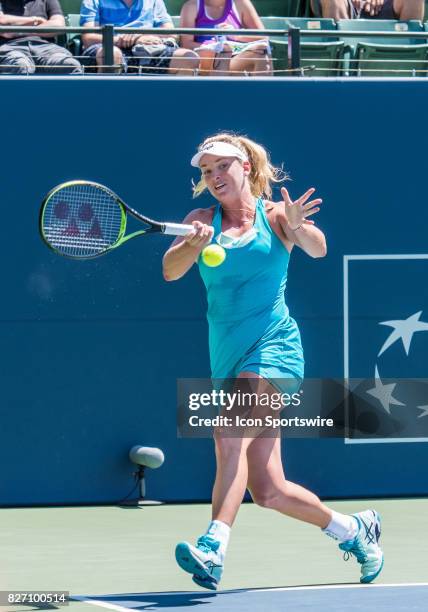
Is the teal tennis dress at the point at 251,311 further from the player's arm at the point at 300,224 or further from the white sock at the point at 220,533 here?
the white sock at the point at 220,533

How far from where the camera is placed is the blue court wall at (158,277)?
710cm

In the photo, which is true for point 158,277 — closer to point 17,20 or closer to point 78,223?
point 78,223

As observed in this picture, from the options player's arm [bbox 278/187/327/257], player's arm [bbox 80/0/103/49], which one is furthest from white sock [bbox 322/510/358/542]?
player's arm [bbox 80/0/103/49]

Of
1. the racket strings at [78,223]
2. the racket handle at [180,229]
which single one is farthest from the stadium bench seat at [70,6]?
the racket handle at [180,229]

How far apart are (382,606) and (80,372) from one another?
280 centimetres

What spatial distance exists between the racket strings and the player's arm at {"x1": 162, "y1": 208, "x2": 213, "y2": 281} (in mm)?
383

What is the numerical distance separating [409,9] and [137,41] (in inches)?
93.2

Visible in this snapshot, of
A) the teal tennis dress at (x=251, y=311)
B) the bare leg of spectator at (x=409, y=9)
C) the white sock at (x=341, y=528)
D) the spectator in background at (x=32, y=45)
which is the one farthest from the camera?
the bare leg of spectator at (x=409, y=9)

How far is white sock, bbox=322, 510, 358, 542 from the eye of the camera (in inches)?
211

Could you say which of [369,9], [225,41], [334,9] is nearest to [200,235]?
[225,41]

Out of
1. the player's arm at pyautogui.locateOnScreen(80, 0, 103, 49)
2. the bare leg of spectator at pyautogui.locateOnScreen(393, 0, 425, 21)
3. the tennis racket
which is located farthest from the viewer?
the bare leg of spectator at pyautogui.locateOnScreen(393, 0, 425, 21)

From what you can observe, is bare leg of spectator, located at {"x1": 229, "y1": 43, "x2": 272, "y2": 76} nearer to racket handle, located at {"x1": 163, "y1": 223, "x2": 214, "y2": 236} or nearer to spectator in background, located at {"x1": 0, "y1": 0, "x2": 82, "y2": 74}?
spectator in background, located at {"x1": 0, "y1": 0, "x2": 82, "y2": 74}

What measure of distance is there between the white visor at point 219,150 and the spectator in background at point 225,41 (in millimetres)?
1978

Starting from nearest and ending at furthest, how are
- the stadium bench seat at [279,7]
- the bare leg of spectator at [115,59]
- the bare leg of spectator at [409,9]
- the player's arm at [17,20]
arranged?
the bare leg of spectator at [115,59]
the player's arm at [17,20]
the bare leg of spectator at [409,9]
the stadium bench seat at [279,7]
